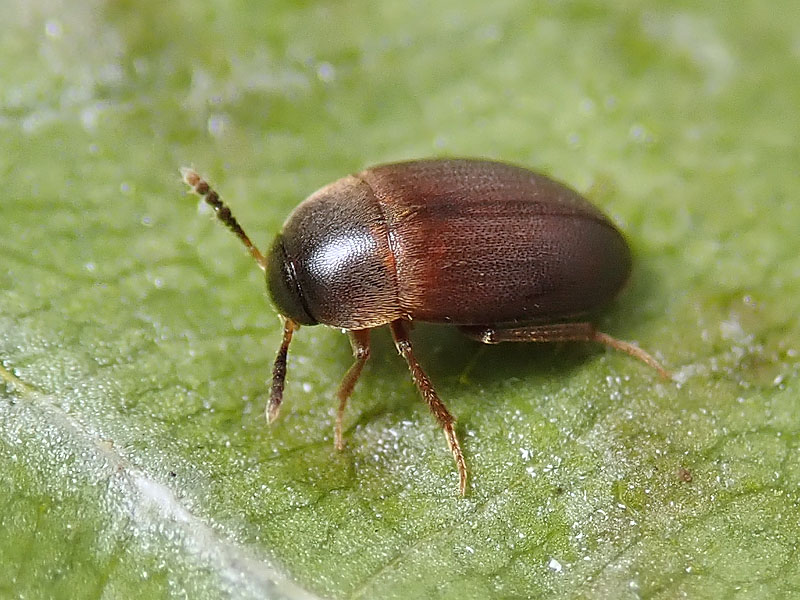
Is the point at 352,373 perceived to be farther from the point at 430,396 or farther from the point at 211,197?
the point at 211,197

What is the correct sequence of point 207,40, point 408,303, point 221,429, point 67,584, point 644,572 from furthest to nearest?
point 207,40 < point 408,303 < point 221,429 < point 644,572 < point 67,584

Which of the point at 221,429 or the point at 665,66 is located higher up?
the point at 665,66

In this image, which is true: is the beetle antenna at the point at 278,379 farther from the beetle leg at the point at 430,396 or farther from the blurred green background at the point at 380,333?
the beetle leg at the point at 430,396

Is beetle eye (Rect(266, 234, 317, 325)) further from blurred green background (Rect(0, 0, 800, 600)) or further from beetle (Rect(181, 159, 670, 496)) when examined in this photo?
blurred green background (Rect(0, 0, 800, 600))

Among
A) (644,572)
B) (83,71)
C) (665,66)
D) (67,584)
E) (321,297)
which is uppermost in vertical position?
(665,66)

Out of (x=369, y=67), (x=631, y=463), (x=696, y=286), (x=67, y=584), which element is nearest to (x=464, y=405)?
(x=631, y=463)

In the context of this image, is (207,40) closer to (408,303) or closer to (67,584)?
(408,303)
